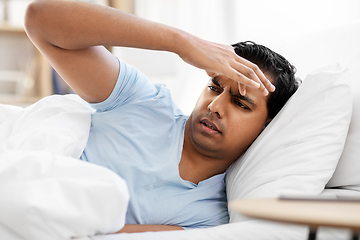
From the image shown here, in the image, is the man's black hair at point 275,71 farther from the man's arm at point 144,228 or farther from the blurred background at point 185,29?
the man's arm at point 144,228

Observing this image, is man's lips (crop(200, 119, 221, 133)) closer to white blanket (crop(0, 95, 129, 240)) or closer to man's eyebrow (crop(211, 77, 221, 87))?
man's eyebrow (crop(211, 77, 221, 87))

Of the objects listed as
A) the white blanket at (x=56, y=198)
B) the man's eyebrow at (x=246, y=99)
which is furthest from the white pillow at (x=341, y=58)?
the white blanket at (x=56, y=198)

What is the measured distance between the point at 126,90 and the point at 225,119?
11.9 inches

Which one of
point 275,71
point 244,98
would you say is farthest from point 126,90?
point 275,71

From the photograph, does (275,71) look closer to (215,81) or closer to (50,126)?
(215,81)

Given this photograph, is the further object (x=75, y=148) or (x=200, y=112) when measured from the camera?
(x=200, y=112)

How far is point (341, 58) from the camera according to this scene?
111cm

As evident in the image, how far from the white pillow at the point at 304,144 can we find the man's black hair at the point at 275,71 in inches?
4.9

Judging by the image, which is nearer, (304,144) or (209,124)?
(304,144)

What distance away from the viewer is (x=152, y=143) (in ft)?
3.63

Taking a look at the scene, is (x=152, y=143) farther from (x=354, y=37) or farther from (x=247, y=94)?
(x=354, y=37)

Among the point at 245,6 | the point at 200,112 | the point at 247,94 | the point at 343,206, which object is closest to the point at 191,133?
the point at 200,112

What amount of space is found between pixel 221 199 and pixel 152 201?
0.84 feet

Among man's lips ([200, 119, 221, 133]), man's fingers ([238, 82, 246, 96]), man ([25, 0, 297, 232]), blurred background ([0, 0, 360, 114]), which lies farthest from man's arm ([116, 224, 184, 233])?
blurred background ([0, 0, 360, 114])
